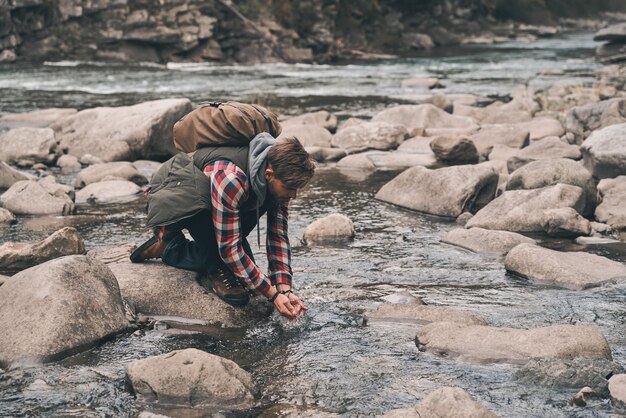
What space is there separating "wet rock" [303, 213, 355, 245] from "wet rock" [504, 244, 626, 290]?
176cm

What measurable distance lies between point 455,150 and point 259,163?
7.81 metres

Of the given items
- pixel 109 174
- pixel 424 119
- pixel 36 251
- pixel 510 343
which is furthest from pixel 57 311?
pixel 424 119

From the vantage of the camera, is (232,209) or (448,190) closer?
(232,209)

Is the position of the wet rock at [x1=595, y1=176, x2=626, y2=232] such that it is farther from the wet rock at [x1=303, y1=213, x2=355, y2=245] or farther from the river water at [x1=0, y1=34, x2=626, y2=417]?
the wet rock at [x1=303, y1=213, x2=355, y2=245]

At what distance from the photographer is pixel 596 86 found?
21.6 metres

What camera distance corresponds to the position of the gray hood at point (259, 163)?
5066 mm

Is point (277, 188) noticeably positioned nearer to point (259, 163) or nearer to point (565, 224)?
point (259, 163)

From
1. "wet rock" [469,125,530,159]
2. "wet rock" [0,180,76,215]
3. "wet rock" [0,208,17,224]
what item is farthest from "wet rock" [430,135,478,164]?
"wet rock" [0,208,17,224]

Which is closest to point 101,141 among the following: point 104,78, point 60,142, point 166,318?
point 60,142

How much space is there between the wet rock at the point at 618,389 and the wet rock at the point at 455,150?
8.06 metres

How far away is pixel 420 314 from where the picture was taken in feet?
19.2

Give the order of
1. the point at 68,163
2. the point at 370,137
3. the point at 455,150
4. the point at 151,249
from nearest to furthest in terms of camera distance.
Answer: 1. the point at 151,249
2. the point at 455,150
3. the point at 68,163
4. the point at 370,137

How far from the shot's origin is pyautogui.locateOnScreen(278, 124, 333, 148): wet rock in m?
14.2

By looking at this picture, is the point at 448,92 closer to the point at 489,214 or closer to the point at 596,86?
the point at 596,86
